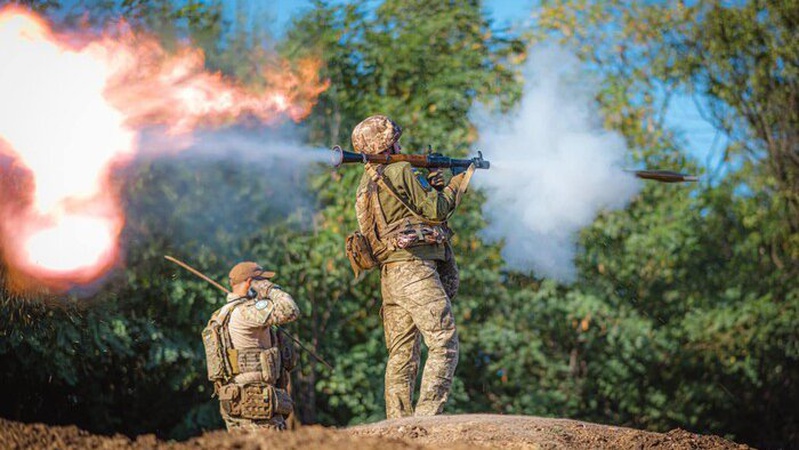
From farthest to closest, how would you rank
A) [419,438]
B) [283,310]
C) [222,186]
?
[222,186] < [283,310] < [419,438]

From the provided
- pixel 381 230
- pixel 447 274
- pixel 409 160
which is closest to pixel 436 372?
pixel 447 274

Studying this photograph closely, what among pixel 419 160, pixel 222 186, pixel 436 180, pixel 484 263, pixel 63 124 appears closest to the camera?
pixel 419 160

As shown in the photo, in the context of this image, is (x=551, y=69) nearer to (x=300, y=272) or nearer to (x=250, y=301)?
(x=300, y=272)

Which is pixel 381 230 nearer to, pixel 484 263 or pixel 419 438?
pixel 419 438

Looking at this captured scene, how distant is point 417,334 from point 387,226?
2.70 ft

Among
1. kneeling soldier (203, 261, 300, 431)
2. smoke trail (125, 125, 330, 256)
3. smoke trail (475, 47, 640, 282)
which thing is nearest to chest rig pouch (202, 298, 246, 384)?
kneeling soldier (203, 261, 300, 431)

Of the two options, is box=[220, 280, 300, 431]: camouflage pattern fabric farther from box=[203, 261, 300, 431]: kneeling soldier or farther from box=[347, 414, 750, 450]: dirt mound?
box=[347, 414, 750, 450]: dirt mound

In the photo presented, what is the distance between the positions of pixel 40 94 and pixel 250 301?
2.95 m

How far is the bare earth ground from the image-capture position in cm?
631

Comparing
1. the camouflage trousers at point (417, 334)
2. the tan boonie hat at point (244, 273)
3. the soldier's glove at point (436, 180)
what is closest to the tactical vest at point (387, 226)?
the camouflage trousers at point (417, 334)

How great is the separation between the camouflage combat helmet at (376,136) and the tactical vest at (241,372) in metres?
1.40

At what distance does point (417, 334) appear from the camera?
8.80m

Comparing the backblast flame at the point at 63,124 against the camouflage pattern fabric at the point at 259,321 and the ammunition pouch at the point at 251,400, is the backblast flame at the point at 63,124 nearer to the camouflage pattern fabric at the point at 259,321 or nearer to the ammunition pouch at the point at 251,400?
the camouflage pattern fabric at the point at 259,321

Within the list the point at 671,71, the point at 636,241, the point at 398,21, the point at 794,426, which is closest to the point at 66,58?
the point at 398,21
